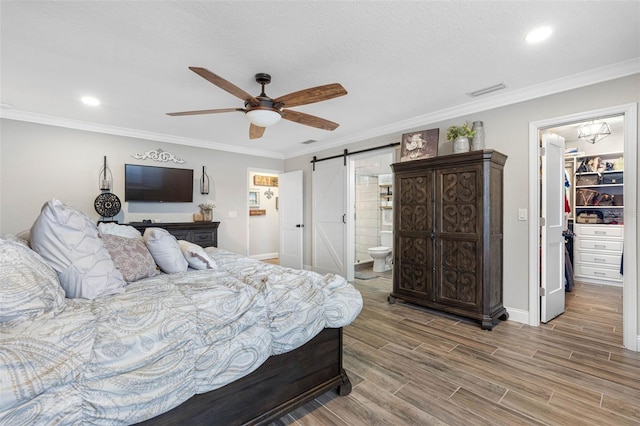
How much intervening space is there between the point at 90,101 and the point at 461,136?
4.38 m

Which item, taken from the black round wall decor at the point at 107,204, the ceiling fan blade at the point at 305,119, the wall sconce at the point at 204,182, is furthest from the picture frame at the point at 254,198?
the ceiling fan blade at the point at 305,119

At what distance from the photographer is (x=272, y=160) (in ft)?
20.9

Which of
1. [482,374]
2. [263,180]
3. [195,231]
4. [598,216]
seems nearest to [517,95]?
[482,374]

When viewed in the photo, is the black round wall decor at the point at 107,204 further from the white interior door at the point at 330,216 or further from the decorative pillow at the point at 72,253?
the white interior door at the point at 330,216

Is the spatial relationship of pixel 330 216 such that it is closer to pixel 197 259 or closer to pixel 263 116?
pixel 263 116

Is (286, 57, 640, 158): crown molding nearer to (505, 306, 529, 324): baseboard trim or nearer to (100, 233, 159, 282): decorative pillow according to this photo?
(505, 306, 529, 324): baseboard trim

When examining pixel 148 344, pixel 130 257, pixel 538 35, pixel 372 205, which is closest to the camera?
pixel 148 344

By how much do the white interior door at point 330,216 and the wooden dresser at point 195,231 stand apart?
6.27 feet

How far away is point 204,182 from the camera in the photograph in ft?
17.6

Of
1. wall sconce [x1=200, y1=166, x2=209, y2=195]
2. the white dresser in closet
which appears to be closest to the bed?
wall sconce [x1=200, y1=166, x2=209, y2=195]

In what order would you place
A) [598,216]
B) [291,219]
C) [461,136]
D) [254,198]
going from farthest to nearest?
1. [254,198]
2. [291,219]
3. [598,216]
4. [461,136]

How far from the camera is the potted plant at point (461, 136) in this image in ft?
11.0

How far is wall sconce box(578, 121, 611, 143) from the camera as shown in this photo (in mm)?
4159

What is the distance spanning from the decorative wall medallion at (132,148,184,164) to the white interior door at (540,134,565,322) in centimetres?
530
